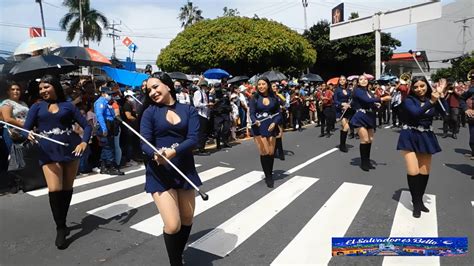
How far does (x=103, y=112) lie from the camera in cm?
747

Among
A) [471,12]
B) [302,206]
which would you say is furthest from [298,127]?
[471,12]

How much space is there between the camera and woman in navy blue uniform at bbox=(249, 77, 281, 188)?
654 cm

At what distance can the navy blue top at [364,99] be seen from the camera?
Answer: 7711mm

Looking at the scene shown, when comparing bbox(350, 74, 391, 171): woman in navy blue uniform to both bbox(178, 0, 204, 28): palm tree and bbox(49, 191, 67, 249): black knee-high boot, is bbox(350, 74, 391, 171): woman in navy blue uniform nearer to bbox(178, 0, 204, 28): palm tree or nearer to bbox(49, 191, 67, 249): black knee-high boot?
bbox(49, 191, 67, 249): black knee-high boot

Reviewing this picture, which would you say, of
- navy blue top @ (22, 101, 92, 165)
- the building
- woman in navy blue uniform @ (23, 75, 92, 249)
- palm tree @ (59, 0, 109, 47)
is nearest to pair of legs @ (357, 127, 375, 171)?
woman in navy blue uniform @ (23, 75, 92, 249)

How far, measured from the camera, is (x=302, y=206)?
555 centimetres

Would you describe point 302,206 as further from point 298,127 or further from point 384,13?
point 384,13

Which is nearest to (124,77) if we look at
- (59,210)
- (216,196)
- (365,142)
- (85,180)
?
(85,180)

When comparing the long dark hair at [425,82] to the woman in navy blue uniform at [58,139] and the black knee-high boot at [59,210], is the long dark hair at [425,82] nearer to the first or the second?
the woman in navy blue uniform at [58,139]

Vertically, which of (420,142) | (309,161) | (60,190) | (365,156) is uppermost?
(420,142)

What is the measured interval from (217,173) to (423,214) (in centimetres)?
415

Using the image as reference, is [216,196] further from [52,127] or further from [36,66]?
[36,66]

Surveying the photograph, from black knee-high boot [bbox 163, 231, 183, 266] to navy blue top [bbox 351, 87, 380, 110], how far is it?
5724mm

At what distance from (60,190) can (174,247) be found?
1897 mm
